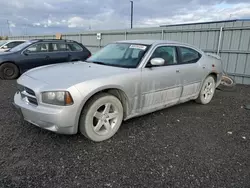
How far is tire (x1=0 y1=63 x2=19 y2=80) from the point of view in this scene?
7426 millimetres

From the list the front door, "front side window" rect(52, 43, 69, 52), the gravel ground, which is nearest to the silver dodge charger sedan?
the gravel ground

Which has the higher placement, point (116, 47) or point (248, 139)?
point (116, 47)

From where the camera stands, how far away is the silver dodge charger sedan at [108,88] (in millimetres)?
2594

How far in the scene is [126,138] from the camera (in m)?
3.17

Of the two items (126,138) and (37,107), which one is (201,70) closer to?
(126,138)

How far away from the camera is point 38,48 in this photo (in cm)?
784

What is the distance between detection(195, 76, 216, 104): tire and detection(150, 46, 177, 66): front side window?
126 centimetres

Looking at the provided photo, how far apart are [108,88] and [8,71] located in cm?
628

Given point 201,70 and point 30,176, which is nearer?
point 30,176

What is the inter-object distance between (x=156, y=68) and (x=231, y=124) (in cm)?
185

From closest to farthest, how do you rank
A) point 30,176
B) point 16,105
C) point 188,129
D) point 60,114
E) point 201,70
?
point 30,176 → point 60,114 → point 16,105 → point 188,129 → point 201,70

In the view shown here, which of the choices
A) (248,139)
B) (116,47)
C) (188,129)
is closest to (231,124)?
(248,139)

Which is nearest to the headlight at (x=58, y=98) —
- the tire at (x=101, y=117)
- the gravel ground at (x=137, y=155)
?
the tire at (x=101, y=117)

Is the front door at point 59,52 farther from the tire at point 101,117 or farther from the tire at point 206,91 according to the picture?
the tire at point 101,117
